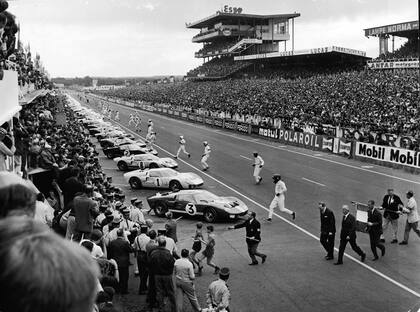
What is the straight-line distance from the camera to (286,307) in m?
10.4

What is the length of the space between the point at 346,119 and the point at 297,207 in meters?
20.6

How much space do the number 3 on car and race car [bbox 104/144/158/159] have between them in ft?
47.5

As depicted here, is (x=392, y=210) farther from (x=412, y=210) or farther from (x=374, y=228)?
(x=374, y=228)

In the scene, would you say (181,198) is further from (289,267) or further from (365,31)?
(365,31)

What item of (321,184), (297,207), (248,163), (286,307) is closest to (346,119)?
(248,163)

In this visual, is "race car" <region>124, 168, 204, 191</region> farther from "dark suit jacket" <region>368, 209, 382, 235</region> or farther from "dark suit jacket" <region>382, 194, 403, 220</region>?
"dark suit jacket" <region>368, 209, 382, 235</region>

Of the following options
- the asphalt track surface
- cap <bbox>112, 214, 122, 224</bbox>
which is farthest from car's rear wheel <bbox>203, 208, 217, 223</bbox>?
cap <bbox>112, 214, 122, 224</bbox>

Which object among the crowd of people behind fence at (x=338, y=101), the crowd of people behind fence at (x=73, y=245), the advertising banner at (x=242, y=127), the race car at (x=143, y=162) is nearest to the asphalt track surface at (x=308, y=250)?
the race car at (x=143, y=162)

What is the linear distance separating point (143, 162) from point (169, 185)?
19.4 feet

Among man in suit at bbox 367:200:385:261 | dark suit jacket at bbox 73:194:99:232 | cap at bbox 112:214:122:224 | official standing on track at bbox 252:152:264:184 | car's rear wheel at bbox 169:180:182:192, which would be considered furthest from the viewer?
official standing on track at bbox 252:152:264:184

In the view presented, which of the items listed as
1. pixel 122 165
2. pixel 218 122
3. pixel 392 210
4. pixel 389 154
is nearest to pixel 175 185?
pixel 122 165

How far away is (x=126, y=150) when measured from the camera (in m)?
33.2

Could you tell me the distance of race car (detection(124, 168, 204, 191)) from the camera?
2320cm

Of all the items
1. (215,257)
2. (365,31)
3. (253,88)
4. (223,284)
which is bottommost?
(215,257)
